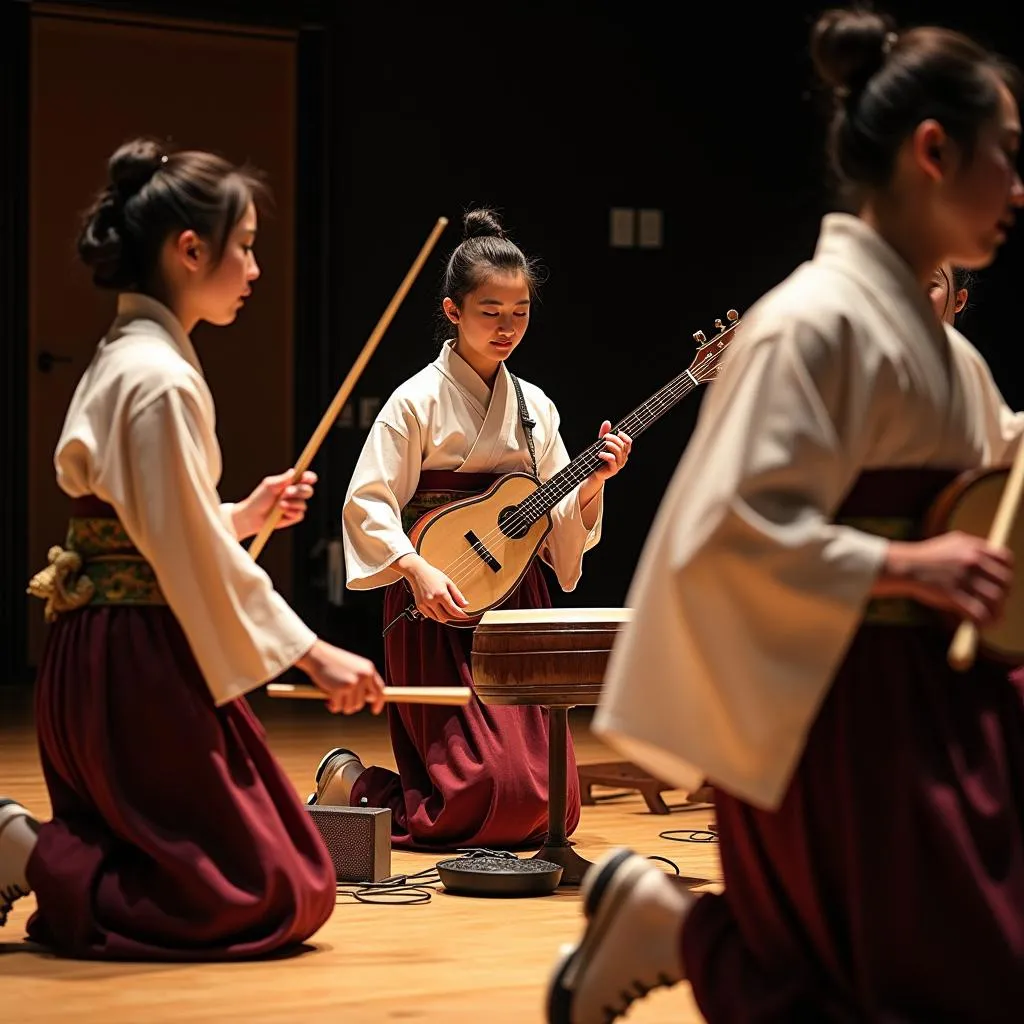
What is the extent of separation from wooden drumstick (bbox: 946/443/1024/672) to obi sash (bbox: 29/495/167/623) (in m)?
1.32

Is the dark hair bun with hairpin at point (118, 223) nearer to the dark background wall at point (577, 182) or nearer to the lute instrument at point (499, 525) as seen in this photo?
the lute instrument at point (499, 525)

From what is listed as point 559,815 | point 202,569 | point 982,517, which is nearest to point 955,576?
point 982,517

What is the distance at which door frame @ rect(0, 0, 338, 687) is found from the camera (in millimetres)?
7344

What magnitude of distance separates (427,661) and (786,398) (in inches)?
95.4

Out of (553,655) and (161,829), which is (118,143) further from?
(161,829)

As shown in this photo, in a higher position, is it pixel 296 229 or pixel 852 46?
pixel 296 229

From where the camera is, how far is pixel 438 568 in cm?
414

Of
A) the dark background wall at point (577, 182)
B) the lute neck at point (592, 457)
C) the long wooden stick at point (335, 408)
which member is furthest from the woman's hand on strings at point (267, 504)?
the dark background wall at point (577, 182)

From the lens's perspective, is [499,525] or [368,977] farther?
[499,525]

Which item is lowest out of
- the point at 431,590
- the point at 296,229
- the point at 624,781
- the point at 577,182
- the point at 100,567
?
the point at 624,781

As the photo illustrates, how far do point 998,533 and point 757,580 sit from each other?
26cm

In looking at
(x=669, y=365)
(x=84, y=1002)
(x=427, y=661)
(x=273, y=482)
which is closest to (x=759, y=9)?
(x=669, y=365)

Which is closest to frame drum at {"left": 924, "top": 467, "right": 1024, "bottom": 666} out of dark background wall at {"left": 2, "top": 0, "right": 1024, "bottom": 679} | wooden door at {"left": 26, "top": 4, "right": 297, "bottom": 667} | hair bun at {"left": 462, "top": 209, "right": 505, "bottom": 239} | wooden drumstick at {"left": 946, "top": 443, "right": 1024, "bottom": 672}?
wooden drumstick at {"left": 946, "top": 443, "right": 1024, "bottom": 672}

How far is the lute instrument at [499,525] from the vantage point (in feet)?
13.5
